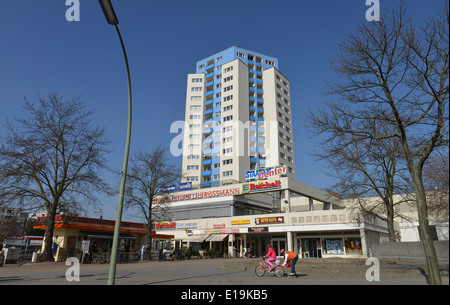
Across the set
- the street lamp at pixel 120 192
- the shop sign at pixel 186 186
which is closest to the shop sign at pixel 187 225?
the shop sign at pixel 186 186

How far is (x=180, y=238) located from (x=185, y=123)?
34.8 metres

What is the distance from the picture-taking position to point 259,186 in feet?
133

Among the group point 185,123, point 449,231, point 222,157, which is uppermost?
point 185,123

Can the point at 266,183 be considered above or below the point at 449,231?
above

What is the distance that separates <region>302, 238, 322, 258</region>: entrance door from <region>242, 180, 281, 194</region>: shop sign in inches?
305

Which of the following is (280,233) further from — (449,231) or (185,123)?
(185,123)

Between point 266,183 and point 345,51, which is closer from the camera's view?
point 345,51

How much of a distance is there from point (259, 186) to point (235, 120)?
92.7ft

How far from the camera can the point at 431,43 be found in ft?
30.2

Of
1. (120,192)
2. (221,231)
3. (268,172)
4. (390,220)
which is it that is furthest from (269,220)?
(120,192)

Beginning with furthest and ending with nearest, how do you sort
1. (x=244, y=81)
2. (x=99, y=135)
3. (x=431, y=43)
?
(x=244, y=81) → (x=99, y=135) → (x=431, y=43)

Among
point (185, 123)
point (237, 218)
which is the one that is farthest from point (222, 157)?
point (237, 218)

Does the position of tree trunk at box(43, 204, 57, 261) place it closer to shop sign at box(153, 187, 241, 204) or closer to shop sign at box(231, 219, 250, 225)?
shop sign at box(153, 187, 241, 204)

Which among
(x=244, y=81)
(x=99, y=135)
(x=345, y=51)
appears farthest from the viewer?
(x=244, y=81)
